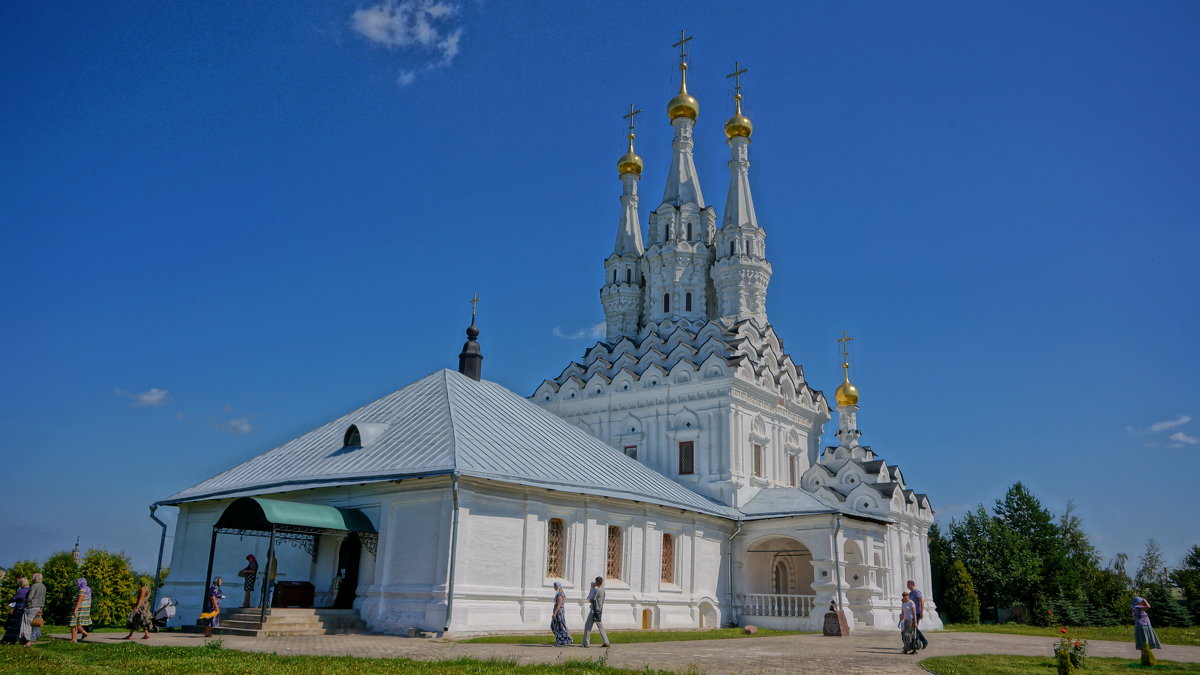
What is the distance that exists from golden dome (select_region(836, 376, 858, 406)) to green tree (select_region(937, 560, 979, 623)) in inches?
406

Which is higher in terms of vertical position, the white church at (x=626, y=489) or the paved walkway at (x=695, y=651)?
the white church at (x=626, y=489)

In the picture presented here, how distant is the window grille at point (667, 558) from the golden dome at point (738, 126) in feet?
62.9

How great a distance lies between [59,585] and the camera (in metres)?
21.8

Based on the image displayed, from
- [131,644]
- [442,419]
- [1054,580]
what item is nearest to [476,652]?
[131,644]

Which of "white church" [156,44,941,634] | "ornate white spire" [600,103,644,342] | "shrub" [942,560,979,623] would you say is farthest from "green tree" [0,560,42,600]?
"shrub" [942,560,979,623]

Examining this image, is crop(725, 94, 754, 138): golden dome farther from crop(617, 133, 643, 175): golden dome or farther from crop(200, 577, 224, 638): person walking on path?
crop(200, 577, 224, 638): person walking on path

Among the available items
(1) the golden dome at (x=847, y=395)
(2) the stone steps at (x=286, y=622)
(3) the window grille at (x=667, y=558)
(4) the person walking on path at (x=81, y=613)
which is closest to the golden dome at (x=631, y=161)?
(1) the golden dome at (x=847, y=395)

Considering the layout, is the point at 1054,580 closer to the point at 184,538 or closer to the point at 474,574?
the point at 474,574

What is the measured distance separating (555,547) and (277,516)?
21.5 ft

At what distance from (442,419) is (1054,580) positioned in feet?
125

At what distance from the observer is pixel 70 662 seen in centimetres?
1092

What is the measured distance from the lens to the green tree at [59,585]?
71.1ft

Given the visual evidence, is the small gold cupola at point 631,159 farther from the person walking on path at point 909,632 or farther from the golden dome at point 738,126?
the person walking on path at point 909,632

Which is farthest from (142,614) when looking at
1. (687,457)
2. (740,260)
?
(740,260)
